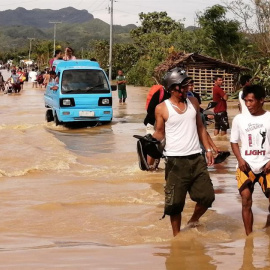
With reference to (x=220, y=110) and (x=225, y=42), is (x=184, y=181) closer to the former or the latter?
(x=220, y=110)

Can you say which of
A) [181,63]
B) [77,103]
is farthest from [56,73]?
[181,63]

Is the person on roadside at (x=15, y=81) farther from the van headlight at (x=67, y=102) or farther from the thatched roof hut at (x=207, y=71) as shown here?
the van headlight at (x=67, y=102)

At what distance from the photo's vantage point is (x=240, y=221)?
7.98 metres

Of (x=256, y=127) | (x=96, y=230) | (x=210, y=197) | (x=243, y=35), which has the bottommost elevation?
(x=96, y=230)

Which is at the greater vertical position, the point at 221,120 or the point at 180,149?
the point at 180,149

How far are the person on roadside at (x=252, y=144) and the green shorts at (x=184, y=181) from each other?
1.14 feet

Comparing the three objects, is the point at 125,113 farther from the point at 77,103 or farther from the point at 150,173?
the point at 150,173

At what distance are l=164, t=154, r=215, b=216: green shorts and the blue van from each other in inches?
530

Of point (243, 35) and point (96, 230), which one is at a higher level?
point (243, 35)

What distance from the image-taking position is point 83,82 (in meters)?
20.7

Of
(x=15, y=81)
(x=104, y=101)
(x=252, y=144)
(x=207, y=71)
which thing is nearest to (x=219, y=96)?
(x=104, y=101)

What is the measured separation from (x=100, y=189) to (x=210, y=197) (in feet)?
11.0

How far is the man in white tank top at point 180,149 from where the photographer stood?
6969mm

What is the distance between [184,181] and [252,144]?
73 cm
